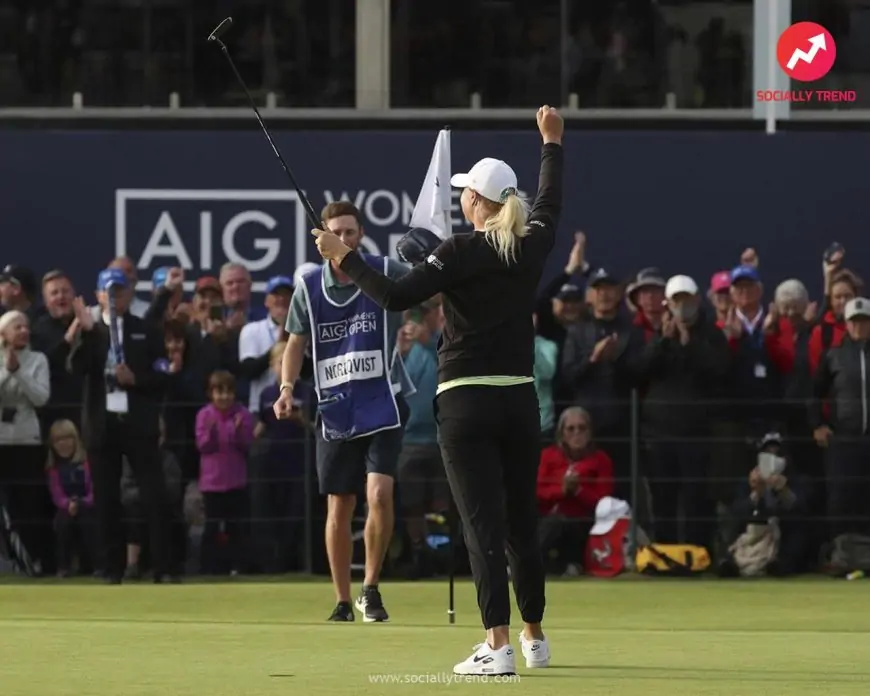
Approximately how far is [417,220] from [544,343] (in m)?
3.82

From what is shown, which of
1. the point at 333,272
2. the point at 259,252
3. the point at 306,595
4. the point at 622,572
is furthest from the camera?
the point at 259,252

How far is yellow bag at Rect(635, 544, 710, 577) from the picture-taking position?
1347 centimetres

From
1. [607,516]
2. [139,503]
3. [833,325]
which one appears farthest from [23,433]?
[833,325]

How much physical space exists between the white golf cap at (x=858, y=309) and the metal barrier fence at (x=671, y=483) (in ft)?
2.22

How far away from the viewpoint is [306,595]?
12.3 meters

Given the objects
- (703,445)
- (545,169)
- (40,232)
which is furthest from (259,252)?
(545,169)

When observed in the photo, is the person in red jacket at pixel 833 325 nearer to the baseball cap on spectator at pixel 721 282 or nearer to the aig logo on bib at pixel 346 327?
the baseball cap on spectator at pixel 721 282

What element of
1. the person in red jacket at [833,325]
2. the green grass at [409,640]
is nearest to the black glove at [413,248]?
the green grass at [409,640]

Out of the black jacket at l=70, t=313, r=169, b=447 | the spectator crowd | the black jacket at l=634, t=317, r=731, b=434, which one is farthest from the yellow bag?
the black jacket at l=70, t=313, r=169, b=447

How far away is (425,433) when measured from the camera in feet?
45.4

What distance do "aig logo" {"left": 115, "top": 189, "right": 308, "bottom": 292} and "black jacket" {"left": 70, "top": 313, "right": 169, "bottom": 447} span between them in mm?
2386

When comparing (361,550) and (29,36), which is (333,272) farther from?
(29,36)

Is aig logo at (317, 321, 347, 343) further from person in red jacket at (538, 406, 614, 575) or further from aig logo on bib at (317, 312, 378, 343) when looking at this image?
person in red jacket at (538, 406, 614, 575)

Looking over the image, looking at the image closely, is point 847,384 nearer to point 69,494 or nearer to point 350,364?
point 350,364
